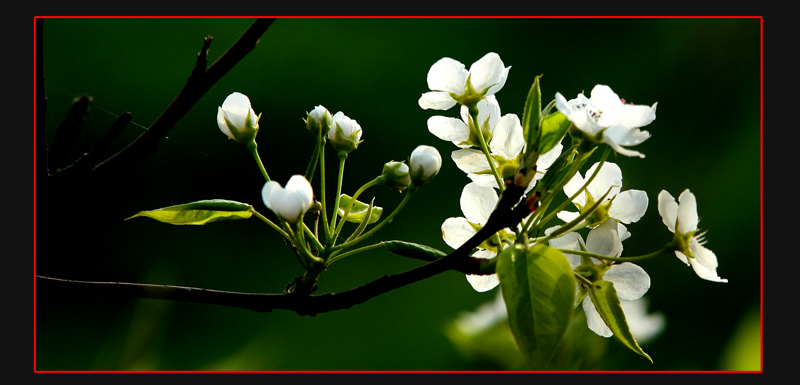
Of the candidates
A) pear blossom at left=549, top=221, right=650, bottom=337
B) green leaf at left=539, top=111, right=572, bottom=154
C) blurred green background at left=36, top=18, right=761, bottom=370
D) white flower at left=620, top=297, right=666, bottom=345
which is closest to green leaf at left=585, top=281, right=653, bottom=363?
pear blossom at left=549, top=221, right=650, bottom=337

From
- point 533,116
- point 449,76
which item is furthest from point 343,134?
point 533,116

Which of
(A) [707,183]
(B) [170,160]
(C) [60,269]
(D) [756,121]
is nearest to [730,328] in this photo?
(A) [707,183]

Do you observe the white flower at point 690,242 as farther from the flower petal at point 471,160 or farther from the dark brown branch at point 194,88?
the dark brown branch at point 194,88

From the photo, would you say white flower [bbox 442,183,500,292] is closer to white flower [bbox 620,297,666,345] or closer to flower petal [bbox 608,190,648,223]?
flower petal [bbox 608,190,648,223]

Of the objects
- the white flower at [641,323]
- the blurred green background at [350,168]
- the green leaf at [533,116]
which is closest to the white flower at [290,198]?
the green leaf at [533,116]

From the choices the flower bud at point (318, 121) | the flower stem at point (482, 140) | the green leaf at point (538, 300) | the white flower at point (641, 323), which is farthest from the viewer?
the white flower at point (641, 323)

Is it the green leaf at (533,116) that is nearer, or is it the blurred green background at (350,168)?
the green leaf at (533,116)
